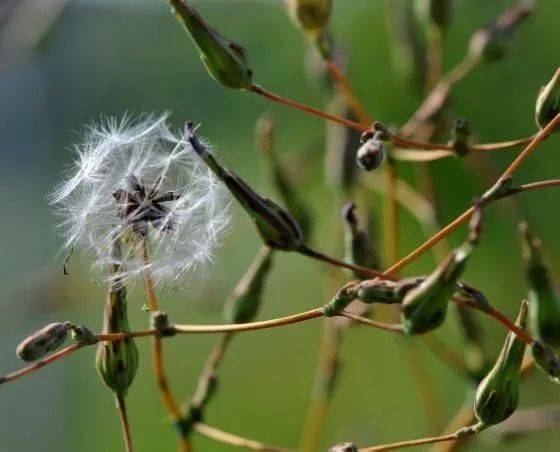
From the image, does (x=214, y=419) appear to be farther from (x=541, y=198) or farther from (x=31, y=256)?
(x=31, y=256)

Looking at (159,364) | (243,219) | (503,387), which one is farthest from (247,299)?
(243,219)

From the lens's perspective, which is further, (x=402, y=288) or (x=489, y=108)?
(x=489, y=108)

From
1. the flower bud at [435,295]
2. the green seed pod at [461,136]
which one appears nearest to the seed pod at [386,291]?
the flower bud at [435,295]

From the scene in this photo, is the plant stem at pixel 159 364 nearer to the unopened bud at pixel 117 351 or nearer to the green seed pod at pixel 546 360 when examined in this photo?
the unopened bud at pixel 117 351

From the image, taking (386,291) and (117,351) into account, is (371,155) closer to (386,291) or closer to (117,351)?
(386,291)

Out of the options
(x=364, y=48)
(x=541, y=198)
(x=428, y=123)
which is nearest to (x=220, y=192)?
(x=428, y=123)

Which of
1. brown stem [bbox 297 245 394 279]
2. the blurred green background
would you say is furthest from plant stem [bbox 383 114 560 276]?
the blurred green background
